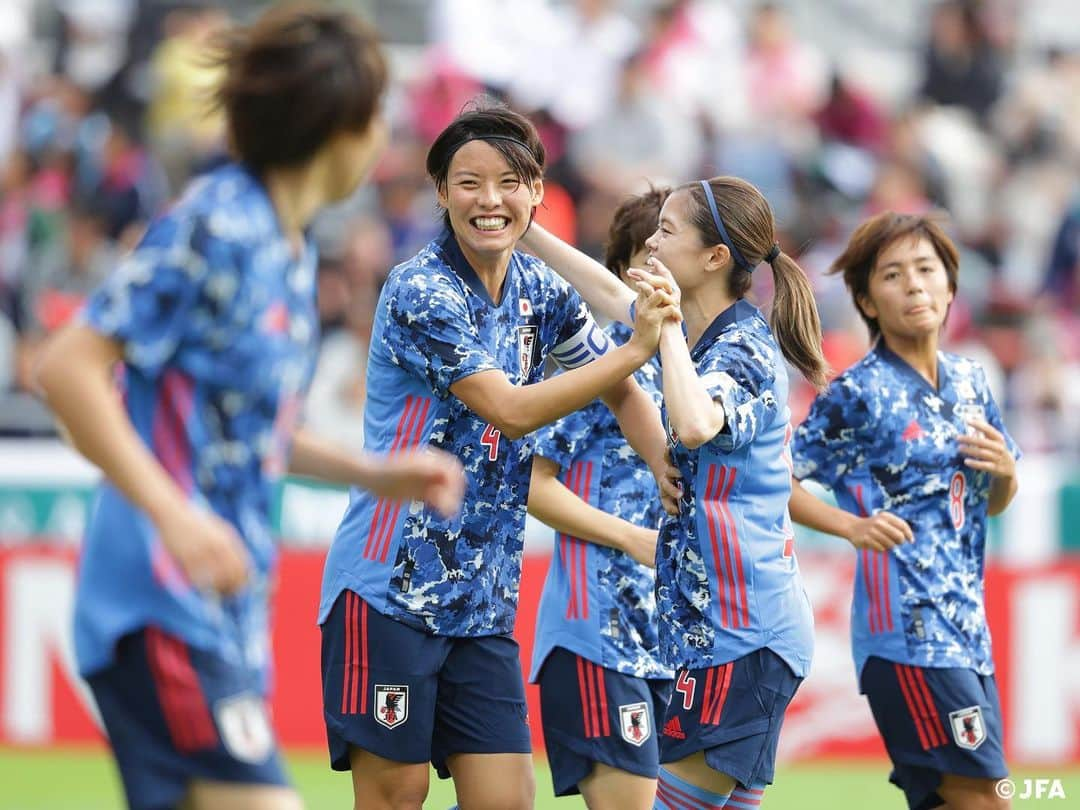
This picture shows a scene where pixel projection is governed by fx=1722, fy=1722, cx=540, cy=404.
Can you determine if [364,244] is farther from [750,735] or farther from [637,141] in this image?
[750,735]

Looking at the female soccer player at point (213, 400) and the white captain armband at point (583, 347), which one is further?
the white captain armband at point (583, 347)

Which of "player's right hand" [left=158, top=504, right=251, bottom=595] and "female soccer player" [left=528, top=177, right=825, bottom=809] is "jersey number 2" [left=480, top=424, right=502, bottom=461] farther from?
"player's right hand" [left=158, top=504, right=251, bottom=595]

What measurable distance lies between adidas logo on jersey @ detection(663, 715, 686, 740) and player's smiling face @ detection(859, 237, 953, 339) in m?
1.64

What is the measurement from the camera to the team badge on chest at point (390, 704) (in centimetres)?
490

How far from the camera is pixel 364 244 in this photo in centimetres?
1209

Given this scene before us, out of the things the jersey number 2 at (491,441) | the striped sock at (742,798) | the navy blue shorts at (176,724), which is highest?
the jersey number 2 at (491,441)

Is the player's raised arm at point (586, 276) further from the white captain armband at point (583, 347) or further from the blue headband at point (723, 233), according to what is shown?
the blue headband at point (723, 233)

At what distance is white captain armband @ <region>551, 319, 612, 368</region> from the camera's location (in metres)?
5.28

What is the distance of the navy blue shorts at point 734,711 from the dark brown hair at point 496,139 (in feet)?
5.00

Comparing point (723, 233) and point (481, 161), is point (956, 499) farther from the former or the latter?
point (481, 161)

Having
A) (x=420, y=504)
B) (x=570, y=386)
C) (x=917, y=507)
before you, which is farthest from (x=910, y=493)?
(x=420, y=504)

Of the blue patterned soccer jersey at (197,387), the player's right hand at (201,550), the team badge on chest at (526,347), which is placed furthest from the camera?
the team badge on chest at (526,347)

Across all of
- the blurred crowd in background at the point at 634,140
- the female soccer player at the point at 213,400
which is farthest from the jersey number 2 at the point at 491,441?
the blurred crowd in background at the point at 634,140

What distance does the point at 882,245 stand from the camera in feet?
19.0
